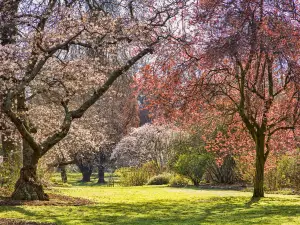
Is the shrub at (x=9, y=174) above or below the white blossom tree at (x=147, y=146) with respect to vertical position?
below

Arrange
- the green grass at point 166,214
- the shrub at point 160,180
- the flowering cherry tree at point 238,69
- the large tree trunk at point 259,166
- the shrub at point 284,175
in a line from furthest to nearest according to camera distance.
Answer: the shrub at point 160,180 → the shrub at point 284,175 → the large tree trunk at point 259,166 → the flowering cherry tree at point 238,69 → the green grass at point 166,214

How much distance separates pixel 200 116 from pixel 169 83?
2.16m

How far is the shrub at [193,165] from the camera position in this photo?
20.8 metres

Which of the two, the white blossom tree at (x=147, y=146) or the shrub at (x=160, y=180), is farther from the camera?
the white blossom tree at (x=147, y=146)

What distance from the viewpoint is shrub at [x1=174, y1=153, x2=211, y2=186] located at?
20766 millimetres

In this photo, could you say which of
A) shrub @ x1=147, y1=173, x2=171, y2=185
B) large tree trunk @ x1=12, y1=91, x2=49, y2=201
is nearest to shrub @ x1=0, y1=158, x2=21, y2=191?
large tree trunk @ x1=12, y1=91, x2=49, y2=201

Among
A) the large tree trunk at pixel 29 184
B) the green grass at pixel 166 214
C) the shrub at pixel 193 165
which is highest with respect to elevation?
the shrub at pixel 193 165

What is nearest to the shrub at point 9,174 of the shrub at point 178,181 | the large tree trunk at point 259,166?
the large tree trunk at point 259,166

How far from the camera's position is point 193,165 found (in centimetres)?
2081

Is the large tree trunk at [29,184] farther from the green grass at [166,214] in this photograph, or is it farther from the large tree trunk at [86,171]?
the large tree trunk at [86,171]

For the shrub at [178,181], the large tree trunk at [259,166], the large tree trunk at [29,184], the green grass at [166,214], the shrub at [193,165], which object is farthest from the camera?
the shrub at [178,181]

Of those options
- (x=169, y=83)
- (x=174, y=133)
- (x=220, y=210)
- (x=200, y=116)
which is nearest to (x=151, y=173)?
(x=174, y=133)

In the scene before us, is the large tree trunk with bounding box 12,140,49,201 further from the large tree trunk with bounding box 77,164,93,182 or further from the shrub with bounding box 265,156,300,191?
the large tree trunk with bounding box 77,164,93,182

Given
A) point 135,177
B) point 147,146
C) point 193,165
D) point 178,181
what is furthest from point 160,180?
point 147,146
